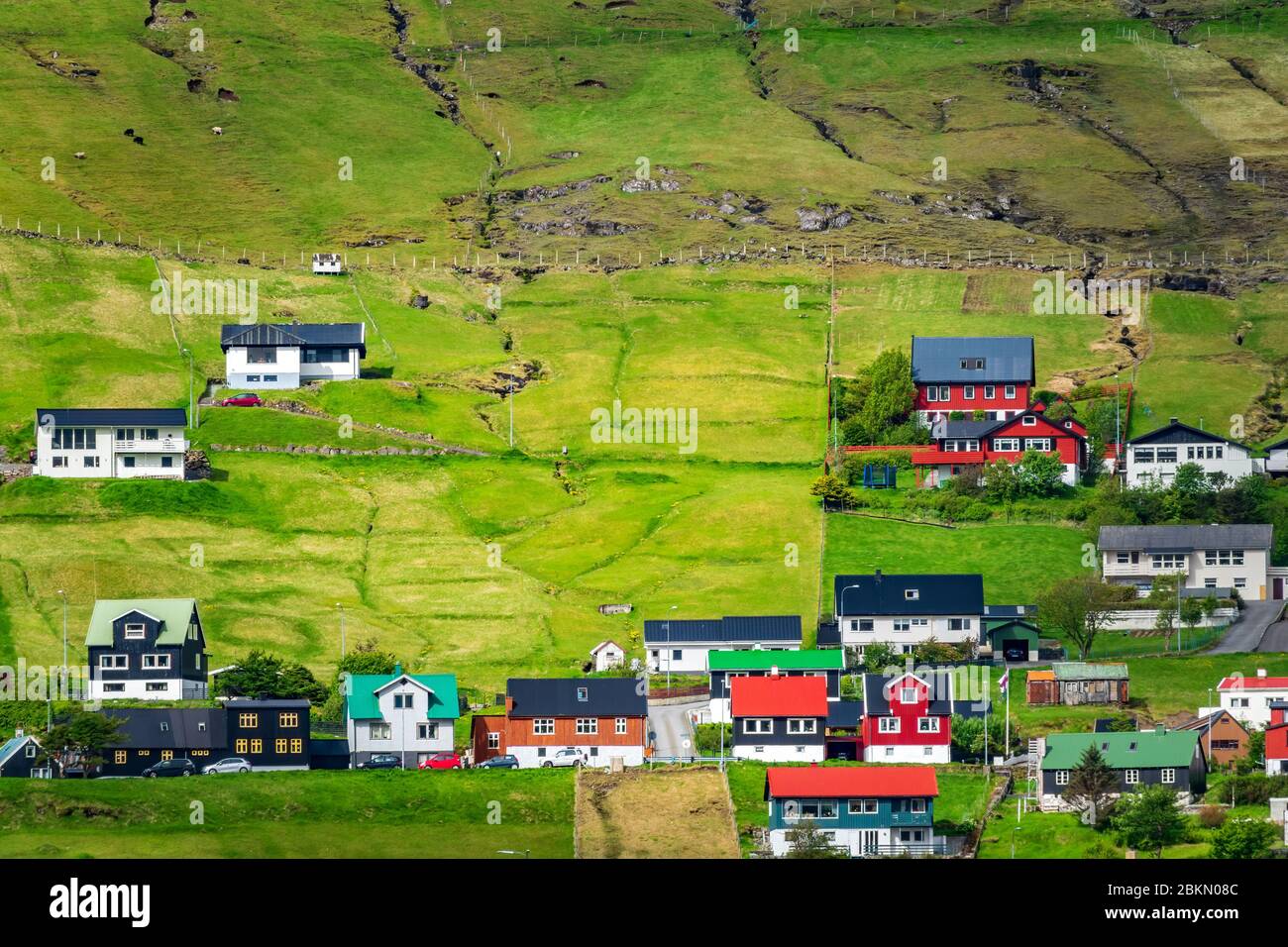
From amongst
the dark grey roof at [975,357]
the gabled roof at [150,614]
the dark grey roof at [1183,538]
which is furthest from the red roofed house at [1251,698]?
the dark grey roof at [975,357]

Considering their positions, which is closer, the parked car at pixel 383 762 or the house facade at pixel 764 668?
the parked car at pixel 383 762

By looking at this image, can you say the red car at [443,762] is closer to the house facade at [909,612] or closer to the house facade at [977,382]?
the house facade at [909,612]

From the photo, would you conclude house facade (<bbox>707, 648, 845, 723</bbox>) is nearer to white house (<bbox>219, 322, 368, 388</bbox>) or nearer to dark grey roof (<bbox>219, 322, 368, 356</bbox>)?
white house (<bbox>219, 322, 368, 388</bbox>)

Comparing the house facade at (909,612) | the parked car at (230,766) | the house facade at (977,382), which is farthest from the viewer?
the house facade at (977,382)

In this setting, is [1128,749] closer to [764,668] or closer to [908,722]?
[908,722]

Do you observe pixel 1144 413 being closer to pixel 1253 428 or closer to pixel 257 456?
pixel 1253 428

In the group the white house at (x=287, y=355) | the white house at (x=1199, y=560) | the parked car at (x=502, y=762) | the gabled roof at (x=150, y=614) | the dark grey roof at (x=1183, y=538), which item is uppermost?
the white house at (x=287, y=355)

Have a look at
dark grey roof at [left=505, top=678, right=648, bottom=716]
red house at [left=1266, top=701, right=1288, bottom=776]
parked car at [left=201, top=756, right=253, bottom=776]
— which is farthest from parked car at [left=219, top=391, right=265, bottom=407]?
red house at [left=1266, top=701, right=1288, bottom=776]
